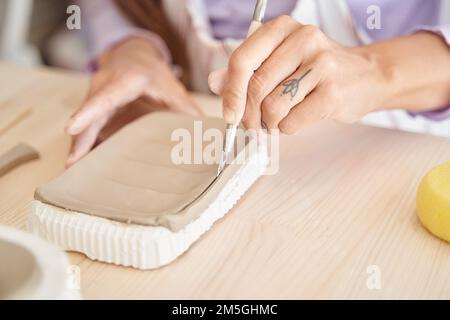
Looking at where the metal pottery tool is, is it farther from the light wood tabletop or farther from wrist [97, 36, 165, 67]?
wrist [97, 36, 165, 67]

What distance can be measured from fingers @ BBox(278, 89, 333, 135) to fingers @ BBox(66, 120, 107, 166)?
23 centimetres

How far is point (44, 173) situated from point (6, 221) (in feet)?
0.33

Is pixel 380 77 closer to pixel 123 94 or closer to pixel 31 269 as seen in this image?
pixel 123 94

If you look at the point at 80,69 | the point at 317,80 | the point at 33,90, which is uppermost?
the point at 317,80

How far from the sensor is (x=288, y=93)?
640 mm

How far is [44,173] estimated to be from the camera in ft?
2.39

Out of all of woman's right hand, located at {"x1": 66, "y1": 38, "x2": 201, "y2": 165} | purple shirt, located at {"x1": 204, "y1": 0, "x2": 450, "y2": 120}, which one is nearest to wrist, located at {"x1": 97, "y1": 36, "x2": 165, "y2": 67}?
woman's right hand, located at {"x1": 66, "y1": 38, "x2": 201, "y2": 165}

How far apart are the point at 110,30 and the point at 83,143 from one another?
1.12 feet

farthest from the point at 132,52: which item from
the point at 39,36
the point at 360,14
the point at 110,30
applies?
the point at 39,36

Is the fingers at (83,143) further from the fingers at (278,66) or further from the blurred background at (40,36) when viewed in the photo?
the blurred background at (40,36)

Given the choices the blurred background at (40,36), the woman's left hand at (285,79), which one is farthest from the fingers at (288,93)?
the blurred background at (40,36)
